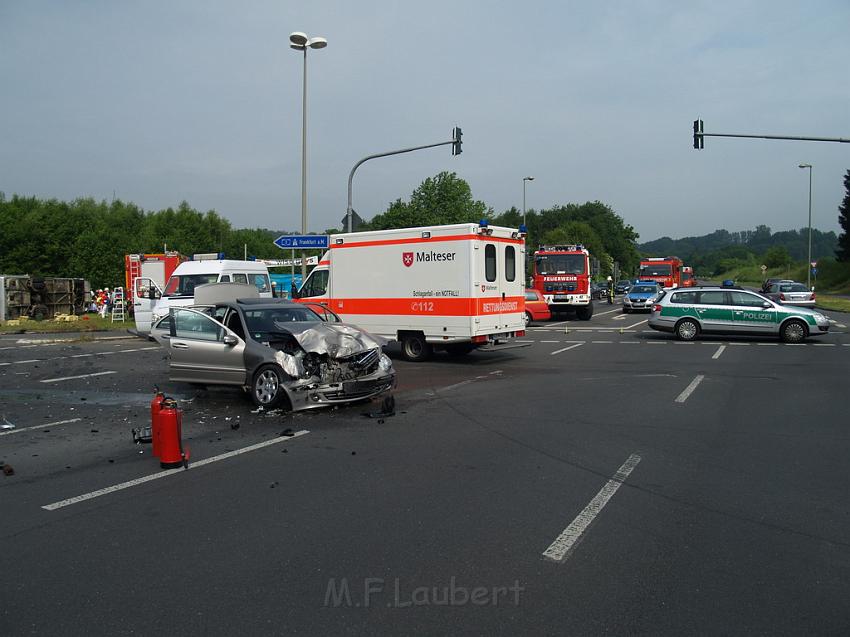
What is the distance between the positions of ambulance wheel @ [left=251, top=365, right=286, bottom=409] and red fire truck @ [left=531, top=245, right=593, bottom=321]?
2172 centimetres

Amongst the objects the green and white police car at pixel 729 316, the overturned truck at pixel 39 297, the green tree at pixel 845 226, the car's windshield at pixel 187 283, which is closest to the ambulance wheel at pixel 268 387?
the car's windshield at pixel 187 283

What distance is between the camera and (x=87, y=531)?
521cm

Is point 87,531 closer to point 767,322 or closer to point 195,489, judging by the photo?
point 195,489

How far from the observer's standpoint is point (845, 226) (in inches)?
3009

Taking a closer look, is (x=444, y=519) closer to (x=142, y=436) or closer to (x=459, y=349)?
(x=142, y=436)

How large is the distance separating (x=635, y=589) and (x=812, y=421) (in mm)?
6131

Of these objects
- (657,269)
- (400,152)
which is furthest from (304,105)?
(657,269)

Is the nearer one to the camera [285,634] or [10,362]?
[285,634]

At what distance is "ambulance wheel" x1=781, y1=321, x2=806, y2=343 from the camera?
19812 millimetres

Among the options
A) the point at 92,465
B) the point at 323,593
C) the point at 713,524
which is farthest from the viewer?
the point at 92,465

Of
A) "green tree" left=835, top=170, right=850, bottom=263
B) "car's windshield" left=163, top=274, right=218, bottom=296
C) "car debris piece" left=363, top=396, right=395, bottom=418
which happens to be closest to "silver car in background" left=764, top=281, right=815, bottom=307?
"car's windshield" left=163, top=274, right=218, bottom=296

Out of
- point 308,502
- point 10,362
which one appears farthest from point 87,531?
point 10,362

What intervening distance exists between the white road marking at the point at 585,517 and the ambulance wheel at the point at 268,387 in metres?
5.15

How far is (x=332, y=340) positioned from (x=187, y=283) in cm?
1304
